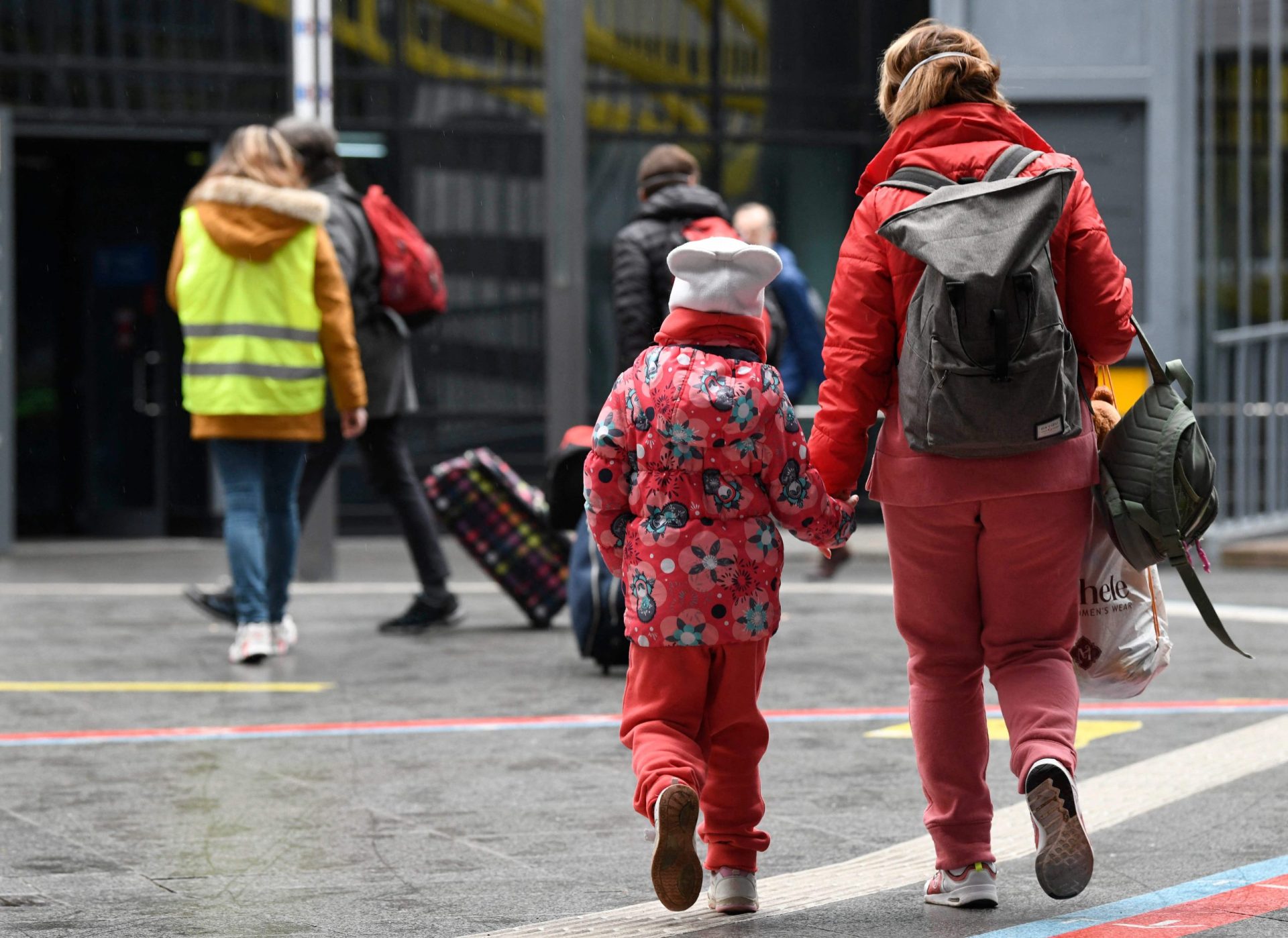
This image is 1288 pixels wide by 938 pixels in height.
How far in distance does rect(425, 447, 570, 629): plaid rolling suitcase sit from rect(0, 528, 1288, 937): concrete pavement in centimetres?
20

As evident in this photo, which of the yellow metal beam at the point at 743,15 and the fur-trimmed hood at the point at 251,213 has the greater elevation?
the yellow metal beam at the point at 743,15

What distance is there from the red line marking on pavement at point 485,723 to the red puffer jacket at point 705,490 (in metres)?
2.22

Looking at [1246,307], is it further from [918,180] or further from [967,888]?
[967,888]

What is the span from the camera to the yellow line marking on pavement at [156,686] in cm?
650

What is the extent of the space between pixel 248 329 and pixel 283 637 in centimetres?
128

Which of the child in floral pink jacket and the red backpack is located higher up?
the red backpack

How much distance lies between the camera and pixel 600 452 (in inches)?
145

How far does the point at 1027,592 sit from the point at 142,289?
1139cm

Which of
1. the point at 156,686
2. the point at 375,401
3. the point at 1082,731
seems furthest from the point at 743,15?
the point at 1082,731

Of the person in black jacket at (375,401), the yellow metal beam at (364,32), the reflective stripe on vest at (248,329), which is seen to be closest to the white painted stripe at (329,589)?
the person in black jacket at (375,401)

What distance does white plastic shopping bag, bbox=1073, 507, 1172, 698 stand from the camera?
3727 millimetres

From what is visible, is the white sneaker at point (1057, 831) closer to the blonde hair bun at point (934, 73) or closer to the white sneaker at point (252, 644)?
the blonde hair bun at point (934, 73)

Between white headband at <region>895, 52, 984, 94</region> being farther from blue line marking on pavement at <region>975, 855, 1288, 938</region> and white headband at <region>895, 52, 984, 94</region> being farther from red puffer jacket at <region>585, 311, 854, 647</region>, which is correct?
blue line marking on pavement at <region>975, 855, 1288, 938</region>

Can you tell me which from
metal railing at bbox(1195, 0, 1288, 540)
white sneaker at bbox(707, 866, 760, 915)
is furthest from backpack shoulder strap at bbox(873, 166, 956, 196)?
metal railing at bbox(1195, 0, 1288, 540)
